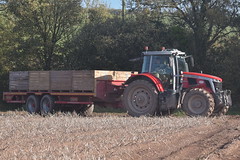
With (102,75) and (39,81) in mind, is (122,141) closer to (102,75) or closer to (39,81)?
(102,75)

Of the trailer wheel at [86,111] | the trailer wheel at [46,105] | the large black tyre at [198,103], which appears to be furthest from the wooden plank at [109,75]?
the large black tyre at [198,103]

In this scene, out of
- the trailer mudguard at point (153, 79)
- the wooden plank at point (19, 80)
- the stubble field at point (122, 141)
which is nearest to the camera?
the stubble field at point (122, 141)

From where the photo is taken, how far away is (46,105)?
17.9 m

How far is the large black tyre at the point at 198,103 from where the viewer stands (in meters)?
13.8

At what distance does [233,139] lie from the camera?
8734 mm

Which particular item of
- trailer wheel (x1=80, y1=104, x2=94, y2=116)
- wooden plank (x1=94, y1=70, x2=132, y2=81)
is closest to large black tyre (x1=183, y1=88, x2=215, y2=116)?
wooden plank (x1=94, y1=70, x2=132, y2=81)

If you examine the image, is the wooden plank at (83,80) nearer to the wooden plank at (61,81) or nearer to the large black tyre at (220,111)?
the wooden plank at (61,81)

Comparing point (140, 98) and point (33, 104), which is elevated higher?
point (140, 98)

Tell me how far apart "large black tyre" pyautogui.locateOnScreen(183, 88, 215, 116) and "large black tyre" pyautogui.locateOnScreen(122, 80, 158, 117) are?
108 cm

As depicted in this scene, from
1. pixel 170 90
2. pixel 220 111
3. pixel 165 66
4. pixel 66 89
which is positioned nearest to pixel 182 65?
pixel 165 66

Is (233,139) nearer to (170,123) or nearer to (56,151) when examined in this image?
(170,123)

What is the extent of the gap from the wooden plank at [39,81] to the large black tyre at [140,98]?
4.48 meters

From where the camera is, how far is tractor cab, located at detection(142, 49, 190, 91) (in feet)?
47.2

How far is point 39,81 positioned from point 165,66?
20.9 ft
